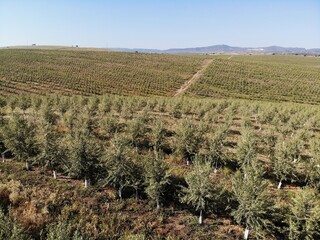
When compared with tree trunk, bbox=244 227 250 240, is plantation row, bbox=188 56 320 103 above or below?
above

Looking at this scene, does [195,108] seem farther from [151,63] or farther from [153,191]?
[151,63]

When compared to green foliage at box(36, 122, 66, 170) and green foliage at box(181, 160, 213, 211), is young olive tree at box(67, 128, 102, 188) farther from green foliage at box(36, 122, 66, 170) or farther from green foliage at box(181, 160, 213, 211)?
green foliage at box(181, 160, 213, 211)

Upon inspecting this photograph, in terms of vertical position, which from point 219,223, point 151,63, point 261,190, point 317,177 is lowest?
point 219,223

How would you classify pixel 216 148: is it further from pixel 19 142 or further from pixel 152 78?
pixel 152 78

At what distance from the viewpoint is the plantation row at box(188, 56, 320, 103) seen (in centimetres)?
10850

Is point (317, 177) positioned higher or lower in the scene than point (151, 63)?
lower

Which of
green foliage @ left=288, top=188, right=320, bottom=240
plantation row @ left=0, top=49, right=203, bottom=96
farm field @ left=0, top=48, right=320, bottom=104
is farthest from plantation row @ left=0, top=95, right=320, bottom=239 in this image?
farm field @ left=0, top=48, right=320, bottom=104

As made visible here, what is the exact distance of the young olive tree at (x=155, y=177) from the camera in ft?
94.5

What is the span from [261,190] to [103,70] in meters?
127

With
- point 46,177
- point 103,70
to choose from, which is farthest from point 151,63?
point 46,177

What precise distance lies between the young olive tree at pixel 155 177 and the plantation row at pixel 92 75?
74.9m

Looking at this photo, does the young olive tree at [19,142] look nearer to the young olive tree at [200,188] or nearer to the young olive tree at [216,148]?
the young olive tree at [200,188]

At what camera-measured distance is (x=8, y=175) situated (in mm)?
34594

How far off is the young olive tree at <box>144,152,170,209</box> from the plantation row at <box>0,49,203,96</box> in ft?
246
